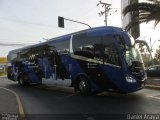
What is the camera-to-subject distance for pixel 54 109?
12.7 metres

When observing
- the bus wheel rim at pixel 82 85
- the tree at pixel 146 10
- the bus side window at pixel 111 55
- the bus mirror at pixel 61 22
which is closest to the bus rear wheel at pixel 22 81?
the bus mirror at pixel 61 22

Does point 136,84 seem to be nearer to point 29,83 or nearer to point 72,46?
point 72,46

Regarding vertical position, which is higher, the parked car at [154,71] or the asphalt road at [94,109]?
the parked car at [154,71]

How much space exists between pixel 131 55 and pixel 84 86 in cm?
292

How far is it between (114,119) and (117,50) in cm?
534

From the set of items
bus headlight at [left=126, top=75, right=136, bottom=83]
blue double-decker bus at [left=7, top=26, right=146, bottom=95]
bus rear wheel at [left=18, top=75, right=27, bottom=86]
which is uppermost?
blue double-decker bus at [left=7, top=26, right=146, bottom=95]

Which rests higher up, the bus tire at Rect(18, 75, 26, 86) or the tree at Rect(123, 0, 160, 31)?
the tree at Rect(123, 0, 160, 31)

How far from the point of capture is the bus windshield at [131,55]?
1511cm

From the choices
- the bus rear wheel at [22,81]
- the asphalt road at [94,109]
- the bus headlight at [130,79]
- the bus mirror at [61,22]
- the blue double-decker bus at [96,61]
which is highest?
the bus mirror at [61,22]

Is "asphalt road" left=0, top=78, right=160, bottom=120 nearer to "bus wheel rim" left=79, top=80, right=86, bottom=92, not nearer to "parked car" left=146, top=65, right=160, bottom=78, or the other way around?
"bus wheel rim" left=79, top=80, right=86, bottom=92

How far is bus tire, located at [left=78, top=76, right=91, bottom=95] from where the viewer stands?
656 inches

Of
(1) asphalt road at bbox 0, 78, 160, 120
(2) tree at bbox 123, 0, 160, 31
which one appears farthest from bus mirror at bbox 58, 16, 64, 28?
(1) asphalt road at bbox 0, 78, 160, 120

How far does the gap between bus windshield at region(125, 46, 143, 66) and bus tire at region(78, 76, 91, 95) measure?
8.37 ft

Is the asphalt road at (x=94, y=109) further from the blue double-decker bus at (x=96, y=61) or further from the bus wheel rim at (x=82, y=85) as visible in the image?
the bus wheel rim at (x=82, y=85)
